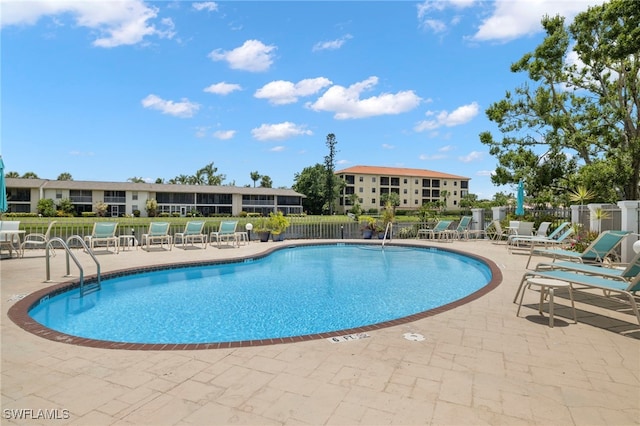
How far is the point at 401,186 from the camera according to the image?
7706 cm

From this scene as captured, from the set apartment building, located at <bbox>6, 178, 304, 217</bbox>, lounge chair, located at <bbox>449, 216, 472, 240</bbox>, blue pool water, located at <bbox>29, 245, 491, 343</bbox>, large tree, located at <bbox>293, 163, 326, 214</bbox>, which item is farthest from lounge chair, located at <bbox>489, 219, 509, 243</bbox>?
A: large tree, located at <bbox>293, 163, 326, 214</bbox>

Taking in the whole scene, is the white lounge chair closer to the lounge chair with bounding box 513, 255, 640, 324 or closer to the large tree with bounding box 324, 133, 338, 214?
the lounge chair with bounding box 513, 255, 640, 324

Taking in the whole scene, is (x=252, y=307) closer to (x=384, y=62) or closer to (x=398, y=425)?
(x=398, y=425)

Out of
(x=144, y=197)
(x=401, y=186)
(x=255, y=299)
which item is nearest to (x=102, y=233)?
(x=255, y=299)

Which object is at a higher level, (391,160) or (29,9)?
(391,160)

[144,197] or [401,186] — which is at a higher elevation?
[401,186]

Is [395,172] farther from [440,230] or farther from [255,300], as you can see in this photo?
[255,300]

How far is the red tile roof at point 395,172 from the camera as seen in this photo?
241 ft

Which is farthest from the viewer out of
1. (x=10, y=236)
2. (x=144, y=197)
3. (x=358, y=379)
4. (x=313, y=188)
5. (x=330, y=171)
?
(x=313, y=188)

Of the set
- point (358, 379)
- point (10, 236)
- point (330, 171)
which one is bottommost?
point (358, 379)

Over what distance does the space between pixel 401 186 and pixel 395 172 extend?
3.27 metres

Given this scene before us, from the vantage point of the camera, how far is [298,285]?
8438mm

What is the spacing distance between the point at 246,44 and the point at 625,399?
15861 mm

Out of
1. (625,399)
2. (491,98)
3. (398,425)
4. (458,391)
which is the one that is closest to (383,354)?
(458,391)
